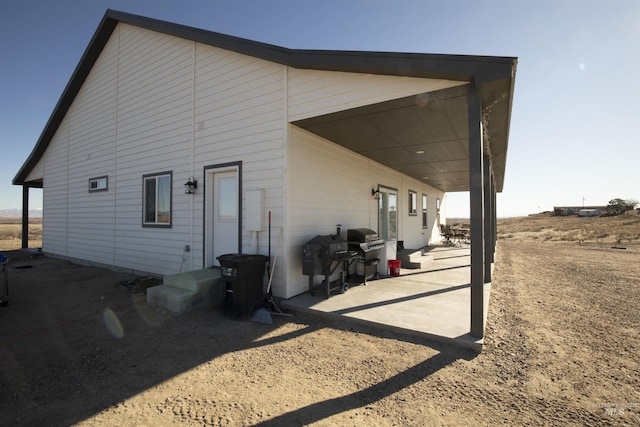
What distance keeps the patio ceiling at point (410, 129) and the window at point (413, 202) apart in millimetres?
3855

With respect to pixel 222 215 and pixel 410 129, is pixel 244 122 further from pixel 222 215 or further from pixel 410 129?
pixel 410 129

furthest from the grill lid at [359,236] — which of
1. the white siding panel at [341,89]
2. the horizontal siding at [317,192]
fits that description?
the white siding panel at [341,89]

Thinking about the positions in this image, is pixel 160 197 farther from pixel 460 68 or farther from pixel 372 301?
pixel 460 68

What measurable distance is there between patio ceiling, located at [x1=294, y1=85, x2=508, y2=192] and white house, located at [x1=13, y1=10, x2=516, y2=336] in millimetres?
41

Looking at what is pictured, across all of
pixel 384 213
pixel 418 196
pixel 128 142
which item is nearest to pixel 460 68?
pixel 384 213

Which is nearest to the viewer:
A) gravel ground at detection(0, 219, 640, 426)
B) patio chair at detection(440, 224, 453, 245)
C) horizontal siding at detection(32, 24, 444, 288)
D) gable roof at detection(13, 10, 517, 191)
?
gravel ground at detection(0, 219, 640, 426)

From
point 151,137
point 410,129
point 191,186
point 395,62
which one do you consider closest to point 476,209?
point 395,62

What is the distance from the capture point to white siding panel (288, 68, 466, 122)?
384 centimetres

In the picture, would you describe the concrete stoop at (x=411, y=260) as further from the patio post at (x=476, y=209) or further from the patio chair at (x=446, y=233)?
the patio chair at (x=446, y=233)

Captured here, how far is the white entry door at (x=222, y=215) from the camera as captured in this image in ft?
18.9

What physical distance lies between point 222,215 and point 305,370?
3.89 metres

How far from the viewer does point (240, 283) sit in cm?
439

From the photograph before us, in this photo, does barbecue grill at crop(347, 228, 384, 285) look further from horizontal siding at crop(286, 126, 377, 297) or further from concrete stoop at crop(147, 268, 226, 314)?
concrete stoop at crop(147, 268, 226, 314)

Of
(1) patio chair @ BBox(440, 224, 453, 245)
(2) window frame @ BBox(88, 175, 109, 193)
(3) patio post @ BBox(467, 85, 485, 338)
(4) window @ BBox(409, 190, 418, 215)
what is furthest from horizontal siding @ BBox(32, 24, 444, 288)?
(1) patio chair @ BBox(440, 224, 453, 245)
